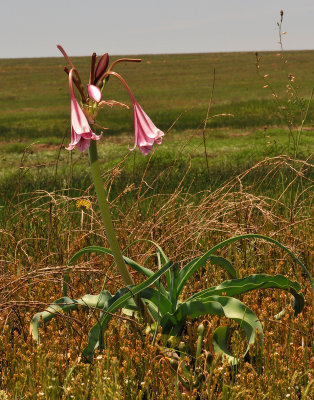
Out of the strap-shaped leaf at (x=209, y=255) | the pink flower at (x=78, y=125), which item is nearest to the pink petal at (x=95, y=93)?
the pink flower at (x=78, y=125)

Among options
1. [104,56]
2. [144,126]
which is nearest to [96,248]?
[144,126]

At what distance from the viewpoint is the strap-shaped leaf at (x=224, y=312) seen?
2312 millimetres

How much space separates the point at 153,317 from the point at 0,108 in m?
34.4

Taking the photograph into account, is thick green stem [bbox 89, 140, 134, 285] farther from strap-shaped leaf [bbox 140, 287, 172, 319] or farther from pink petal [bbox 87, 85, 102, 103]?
pink petal [bbox 87, 85, 102, 103]

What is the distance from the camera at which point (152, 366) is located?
233cm

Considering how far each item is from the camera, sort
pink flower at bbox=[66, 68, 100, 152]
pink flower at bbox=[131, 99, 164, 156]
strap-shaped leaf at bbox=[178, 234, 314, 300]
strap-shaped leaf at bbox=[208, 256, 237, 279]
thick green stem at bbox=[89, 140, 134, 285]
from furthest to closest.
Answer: strap-shaped leaf at bbox=[208, 256, 237, 279]
strap-shaped leaf at bbox=[178, 234, 314, 300]
thick green stem at bbox=[89, 140, 134, 285]
pink flower at bbox=[131, 99, 164, 156]
pink flower at bbox=[66, 68, 100, 152]

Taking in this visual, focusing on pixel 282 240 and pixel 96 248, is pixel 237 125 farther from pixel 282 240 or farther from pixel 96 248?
pixel 96 248

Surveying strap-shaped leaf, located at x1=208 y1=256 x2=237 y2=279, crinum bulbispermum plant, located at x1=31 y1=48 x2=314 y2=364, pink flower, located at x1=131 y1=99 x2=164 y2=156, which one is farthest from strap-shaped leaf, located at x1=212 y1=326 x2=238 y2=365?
pink flower, located at x1=131 y1=99 x2=164 y2=156

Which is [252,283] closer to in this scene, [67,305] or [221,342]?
[221,342]

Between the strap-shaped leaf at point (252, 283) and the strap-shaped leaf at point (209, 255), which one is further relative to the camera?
the strap-shaped leaf at point (252, 283)

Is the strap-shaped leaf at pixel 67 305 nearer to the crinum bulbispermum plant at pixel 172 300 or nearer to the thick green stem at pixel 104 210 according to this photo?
the crinum bulbispermum plant at pixel 172 300

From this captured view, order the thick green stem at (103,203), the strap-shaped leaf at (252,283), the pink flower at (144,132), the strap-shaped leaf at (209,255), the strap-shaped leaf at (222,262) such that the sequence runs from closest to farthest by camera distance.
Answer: the pink flower at (144,132) → the thick green stem at (103,203) → the strap-shaped leaf at (209,255) → the strap-shaped leaf at (252,283) → the strap-shaped leaf at (222,262)

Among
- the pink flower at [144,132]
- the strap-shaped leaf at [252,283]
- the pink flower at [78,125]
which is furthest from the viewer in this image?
the strap-shaped leaf at [252,283]

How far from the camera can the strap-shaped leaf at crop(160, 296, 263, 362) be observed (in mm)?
2312
